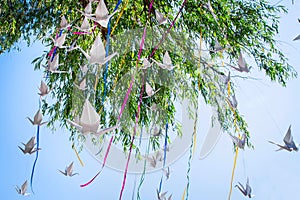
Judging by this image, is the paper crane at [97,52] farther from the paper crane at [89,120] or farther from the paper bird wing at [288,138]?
the paper bird wing at [288,138]

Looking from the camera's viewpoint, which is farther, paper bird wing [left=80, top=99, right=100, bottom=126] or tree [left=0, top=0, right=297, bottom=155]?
tree [left=0, top=0, right=297, bottom=155]

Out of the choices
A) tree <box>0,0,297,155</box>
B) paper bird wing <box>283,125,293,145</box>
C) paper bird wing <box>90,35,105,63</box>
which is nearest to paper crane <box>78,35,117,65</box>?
paper bird wing <box>90,35,105,63</box>

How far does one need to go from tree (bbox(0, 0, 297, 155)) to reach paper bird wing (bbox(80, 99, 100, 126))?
0.87m

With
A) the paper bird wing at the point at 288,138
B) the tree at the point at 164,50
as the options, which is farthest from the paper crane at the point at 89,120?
the tree at the point at 164,50

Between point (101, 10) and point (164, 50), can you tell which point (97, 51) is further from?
point (164, 50)

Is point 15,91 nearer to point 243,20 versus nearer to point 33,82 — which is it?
point 33,82

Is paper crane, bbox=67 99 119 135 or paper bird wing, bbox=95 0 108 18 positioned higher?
paper bird wing, bbox=95 0 108 18

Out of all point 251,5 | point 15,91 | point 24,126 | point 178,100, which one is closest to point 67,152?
point 24,126

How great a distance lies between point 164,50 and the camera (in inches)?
49.1

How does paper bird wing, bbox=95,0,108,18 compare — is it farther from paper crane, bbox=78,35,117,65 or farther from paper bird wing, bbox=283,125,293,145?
paper bird wing, bbox=283,125,293,145

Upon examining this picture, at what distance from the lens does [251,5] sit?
4.62 ft

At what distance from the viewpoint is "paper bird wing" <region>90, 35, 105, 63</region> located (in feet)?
1.17

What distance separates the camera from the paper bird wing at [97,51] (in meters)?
0.36

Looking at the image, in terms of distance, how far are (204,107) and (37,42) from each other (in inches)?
29.6
